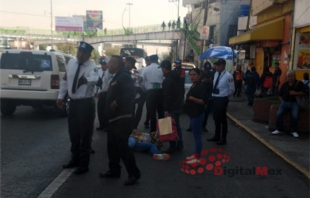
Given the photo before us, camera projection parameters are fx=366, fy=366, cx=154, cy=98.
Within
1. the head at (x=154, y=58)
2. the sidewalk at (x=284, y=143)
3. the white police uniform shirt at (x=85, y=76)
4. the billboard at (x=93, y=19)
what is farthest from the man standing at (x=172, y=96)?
the billboard at (x=93, y=19)

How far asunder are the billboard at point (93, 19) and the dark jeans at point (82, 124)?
83.5m

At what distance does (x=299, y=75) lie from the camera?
14.6 metres

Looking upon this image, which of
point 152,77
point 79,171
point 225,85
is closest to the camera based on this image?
point 79,171

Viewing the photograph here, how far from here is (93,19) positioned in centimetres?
8731

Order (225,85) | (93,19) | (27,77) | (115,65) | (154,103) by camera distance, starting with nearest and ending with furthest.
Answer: (115,65) < (225,85) < (154,103) < (27,77) < (93,19)

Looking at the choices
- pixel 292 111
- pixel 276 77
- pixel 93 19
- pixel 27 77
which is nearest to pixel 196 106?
pixel 292 111

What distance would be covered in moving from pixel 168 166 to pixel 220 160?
1149mm

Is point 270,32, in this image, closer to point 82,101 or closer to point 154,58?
point 154,58

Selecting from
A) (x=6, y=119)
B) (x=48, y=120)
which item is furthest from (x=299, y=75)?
(x=6, y=119)

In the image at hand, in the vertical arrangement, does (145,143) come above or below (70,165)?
above

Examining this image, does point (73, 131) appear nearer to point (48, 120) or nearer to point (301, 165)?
point (301, 165)

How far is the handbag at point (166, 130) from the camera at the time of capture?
22.9ft

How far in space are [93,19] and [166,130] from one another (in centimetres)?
8397

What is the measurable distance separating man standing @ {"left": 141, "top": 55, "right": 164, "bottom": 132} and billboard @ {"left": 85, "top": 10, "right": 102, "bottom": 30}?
8074cm
